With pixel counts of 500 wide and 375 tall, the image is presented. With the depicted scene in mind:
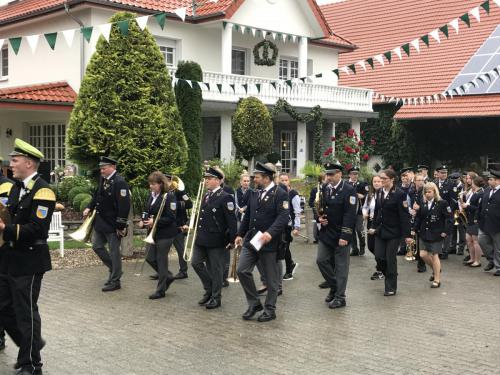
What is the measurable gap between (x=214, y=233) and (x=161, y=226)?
1.12m

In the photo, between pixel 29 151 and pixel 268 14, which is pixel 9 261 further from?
pixel 268 14

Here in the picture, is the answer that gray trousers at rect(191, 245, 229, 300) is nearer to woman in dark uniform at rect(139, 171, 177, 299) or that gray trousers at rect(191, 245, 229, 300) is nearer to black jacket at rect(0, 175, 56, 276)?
woman in dark uniform at rect(139, 171, 177, 299)

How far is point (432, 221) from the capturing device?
10852 mm

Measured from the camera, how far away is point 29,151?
591cm

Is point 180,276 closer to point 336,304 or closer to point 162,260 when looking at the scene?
point 162,260

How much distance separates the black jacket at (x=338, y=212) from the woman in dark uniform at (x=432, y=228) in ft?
7.81

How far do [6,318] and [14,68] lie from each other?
1768 centimetres

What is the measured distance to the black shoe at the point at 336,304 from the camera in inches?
348

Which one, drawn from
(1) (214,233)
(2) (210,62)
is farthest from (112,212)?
(2) (210,62)

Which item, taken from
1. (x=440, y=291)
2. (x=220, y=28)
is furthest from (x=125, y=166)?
(x=220, y=28)

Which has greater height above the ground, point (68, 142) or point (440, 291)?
point (68, 142)

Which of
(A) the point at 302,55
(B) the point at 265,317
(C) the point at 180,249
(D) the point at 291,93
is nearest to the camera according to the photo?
(B) the point at 265,317

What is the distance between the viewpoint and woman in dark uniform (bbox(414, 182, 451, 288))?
10730 millimetres

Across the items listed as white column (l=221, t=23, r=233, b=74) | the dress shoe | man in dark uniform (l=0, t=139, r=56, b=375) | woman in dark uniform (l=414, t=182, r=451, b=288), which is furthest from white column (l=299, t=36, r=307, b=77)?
man in dark uniform (l=0, t=139, r=56, b=375)
